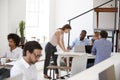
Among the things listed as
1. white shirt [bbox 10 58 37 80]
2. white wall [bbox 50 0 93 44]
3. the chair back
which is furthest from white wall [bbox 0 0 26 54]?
white shirt [bbox 10 58 37 80]

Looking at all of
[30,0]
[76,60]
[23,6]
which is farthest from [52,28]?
[76,60]

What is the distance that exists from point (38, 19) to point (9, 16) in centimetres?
242

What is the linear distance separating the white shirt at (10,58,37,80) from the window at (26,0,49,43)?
6.98 metres

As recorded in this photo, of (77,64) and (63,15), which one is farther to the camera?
(63,15)

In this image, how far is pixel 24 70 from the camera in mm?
2793

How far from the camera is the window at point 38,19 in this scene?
32.7 feet

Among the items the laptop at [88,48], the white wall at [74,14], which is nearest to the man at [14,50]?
the laptop at [88,48]

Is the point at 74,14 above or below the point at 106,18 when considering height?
above

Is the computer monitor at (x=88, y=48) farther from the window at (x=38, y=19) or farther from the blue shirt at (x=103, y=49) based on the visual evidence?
the window at (x=38, y=19)

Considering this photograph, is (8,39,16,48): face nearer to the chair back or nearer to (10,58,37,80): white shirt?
the chair back

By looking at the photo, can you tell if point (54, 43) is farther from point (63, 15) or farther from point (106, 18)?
point (63, 15)

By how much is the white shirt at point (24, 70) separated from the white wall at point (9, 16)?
478 cm

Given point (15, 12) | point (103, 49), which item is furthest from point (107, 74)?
point (15, 12)

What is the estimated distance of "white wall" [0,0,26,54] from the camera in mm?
7660
